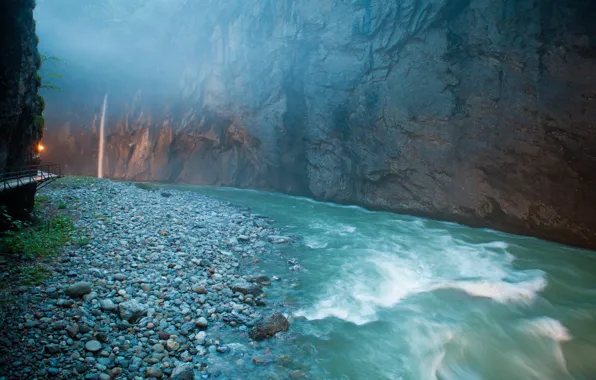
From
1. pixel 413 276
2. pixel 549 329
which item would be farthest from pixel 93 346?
pixel 549 329

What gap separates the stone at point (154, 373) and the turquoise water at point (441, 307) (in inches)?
83.0

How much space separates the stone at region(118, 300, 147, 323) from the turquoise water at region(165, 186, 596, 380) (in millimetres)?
2745

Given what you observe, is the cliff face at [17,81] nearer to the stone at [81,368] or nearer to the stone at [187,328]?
the stone at [81,368]

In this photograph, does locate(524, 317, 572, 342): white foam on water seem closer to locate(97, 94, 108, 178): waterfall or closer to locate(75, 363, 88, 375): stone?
locate(75, 363, 88, 375): stone

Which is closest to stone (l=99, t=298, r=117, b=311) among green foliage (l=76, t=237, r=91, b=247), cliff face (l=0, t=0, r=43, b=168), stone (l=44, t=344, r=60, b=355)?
stone (l=44, t=344, r=60, b=355)

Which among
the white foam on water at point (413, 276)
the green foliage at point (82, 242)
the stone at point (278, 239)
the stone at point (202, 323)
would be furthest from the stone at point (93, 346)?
the stone at point (278, 239)

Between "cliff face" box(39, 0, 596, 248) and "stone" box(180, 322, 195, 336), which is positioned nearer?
"stone" box(180, 322, 195, 336)

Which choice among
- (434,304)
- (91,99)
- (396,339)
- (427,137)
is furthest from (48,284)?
(91,99)

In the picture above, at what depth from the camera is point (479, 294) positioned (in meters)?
7.36

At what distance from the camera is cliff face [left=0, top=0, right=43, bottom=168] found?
22.9 feet

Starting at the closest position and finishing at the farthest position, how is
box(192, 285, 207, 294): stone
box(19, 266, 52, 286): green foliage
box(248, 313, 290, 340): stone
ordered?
box(19, 266, 52, 286): green foliage < box(248, 313, 290, 340): stone < box(192, 285, 207, 294): stone

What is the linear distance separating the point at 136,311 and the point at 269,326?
2311 mm

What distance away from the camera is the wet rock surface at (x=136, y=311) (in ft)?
12.4

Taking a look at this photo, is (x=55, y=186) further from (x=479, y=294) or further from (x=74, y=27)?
(x=74, y=27)
